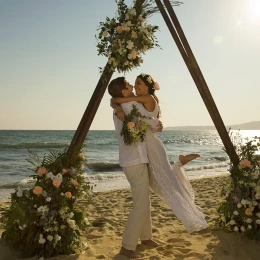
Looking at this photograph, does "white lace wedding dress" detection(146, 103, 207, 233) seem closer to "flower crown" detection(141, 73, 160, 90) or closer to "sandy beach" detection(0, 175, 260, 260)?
"flower crown" detection(141, 73, 160, 90)

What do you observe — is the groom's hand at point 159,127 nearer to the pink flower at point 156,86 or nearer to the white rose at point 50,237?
the pink flower at point 156,86

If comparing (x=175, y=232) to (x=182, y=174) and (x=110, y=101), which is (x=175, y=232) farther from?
(x=110, y=101)

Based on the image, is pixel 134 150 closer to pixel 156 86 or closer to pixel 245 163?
pixel 156 86

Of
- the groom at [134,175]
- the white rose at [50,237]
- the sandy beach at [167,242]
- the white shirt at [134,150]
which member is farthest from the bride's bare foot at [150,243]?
the white rose at [50,237]

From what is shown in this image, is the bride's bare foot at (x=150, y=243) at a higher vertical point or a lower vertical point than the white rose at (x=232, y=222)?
lower

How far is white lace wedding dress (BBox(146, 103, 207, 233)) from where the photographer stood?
13.9ft

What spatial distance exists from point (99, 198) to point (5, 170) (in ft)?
30.8

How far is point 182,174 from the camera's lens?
456 centimetres

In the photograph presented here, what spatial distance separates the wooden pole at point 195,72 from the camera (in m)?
4.70

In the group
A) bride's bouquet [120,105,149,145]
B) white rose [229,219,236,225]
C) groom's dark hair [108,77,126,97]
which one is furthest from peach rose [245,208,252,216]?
groom's dark hair [108,77,126,97]

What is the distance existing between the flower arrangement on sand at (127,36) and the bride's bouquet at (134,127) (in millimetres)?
681

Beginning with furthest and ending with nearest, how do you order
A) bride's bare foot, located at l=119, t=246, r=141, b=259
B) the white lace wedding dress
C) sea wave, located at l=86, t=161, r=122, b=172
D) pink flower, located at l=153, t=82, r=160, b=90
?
sea wave, located at l=86, t=161, r=122, b=172, pink flower, located at l=153, t=82, r=160, b=90, the white lace wedding dress, bride's bare foot, located at l=119, t=246, r=141, b=259

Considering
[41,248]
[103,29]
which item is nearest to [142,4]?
[103,29]

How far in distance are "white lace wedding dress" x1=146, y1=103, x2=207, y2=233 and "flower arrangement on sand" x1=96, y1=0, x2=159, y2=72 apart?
29.1 inches
